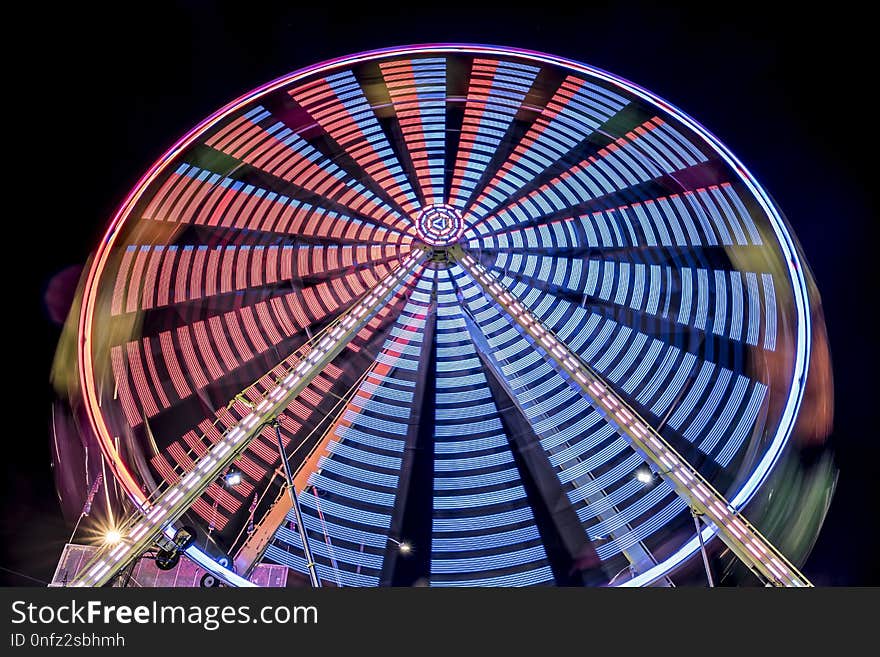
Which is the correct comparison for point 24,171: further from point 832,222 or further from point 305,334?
point 832,222

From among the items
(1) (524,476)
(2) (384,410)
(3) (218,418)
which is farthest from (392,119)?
(1) (524,476)

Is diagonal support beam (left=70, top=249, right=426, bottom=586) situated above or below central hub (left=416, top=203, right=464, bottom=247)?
below

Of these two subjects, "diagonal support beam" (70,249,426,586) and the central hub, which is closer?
"diagonal support beam" (70,249,426,586)

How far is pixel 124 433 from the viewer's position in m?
4.78

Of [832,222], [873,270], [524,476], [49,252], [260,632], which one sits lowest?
[260,632]

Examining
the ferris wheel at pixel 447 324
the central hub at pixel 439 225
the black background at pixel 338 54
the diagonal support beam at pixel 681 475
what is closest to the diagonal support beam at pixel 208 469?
the ferris wheel at pixel 447 324

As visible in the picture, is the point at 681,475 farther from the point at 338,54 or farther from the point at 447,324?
the point at 338,54

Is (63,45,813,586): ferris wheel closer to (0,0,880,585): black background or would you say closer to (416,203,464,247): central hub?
(416,203,464,247): central hub

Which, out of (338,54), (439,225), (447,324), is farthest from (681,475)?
(338,54)

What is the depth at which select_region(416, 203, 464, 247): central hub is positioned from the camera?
6232 millimetres

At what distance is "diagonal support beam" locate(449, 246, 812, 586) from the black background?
1.70 meters

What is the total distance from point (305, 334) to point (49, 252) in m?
2.36

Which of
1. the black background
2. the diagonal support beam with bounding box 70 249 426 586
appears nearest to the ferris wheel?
the diagonal support beam with bounding box 70 249 426 586

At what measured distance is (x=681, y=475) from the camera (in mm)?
4016
